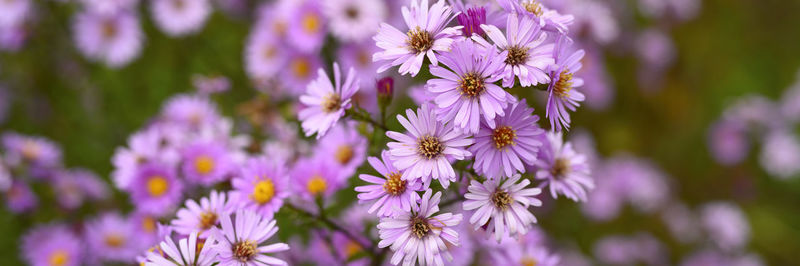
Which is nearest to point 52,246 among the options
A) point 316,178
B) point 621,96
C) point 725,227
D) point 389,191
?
point 316,178

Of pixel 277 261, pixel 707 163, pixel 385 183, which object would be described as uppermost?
pixel 707 163

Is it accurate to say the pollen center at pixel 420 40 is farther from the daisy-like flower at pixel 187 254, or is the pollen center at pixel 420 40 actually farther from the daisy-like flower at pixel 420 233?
the daisy-like flower at pixel 187 254

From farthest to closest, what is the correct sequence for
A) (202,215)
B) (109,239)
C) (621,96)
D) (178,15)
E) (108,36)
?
1. (621,96)
2. (108,36)
3. (178,15)
4. (109,239)
5. (202,215)

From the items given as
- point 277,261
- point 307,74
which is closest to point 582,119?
point 307,74

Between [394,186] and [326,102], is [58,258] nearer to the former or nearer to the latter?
[326,102]

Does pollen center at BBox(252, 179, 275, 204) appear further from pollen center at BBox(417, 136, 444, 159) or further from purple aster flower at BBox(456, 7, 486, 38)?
purple aster flower at BBox(456, 7, 486, 38)

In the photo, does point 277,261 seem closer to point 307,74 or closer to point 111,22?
point 307,74
